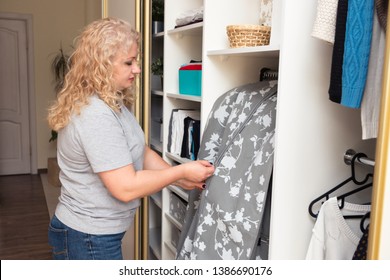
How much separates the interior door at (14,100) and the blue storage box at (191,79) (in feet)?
13.8

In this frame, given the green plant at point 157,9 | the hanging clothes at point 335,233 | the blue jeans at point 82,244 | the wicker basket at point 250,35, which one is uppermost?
the green plant at point 157,9

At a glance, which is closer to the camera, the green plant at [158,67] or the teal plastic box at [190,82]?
the teal plastic box at [190,82]

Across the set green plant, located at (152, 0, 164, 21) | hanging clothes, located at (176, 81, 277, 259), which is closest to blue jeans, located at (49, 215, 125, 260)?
hanging clothes, located at (176, 81, 277, 259)

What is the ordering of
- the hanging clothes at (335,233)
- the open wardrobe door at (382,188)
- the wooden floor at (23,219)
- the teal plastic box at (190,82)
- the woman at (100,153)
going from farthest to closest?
the wooden floor at (23,219) → the teal plastic box at (190,82) → the woman at (100,153) → the hanging clothes at (335,233) → the open wardrobe door at (382,188)

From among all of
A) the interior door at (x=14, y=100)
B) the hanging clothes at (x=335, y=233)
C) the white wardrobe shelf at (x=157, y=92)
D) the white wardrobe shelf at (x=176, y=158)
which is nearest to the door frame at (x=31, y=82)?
the interior door at (x=14, y=100)

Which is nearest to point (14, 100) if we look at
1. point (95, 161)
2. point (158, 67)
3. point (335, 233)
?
point (158, 67)

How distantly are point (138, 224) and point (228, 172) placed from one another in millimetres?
1066

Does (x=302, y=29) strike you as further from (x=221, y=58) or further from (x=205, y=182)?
(x=205, y=182)

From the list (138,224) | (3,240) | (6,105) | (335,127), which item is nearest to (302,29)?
(335,127)

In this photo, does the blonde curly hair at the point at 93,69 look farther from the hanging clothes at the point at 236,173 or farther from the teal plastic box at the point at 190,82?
the teal plastic box at the point at 190,82

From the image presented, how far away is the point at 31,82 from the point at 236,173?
193 inches

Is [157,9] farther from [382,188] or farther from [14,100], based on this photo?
[14,100]

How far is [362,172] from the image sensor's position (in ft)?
4.58

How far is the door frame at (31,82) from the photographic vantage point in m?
5.47
